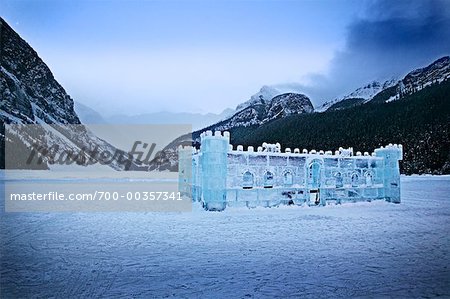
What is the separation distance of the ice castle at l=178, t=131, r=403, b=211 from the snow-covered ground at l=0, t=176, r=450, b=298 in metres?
1.30

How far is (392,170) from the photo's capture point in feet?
35.7

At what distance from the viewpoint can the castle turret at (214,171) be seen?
8.53 metres

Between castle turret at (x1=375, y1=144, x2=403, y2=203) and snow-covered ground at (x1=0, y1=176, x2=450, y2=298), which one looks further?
castle turret at (x1=375, y1=144, x2=403, y2=203)

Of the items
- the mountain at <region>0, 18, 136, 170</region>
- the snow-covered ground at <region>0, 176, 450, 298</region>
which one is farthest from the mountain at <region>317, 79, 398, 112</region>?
the mountain at <region>0, 18, 136, 170</region>

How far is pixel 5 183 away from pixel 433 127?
16556mm

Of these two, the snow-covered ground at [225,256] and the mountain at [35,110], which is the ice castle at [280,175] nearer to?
the snow-covered ground at [225,256]

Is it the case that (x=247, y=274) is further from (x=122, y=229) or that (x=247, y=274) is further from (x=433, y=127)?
(x=433, y=127)

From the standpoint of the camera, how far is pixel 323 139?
18.6 metres

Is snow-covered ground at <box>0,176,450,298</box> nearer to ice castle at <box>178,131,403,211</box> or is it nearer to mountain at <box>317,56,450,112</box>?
ice castle at <box>178,131,403,211</box>

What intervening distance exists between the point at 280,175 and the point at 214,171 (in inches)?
82.5

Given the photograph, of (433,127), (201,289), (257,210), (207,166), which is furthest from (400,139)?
(201,289)

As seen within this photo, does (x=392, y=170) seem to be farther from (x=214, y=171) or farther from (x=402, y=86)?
(x=214, y=171)

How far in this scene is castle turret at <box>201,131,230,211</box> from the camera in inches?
336

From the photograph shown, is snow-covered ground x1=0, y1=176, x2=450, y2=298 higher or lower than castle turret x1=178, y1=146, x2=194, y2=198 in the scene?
lower
